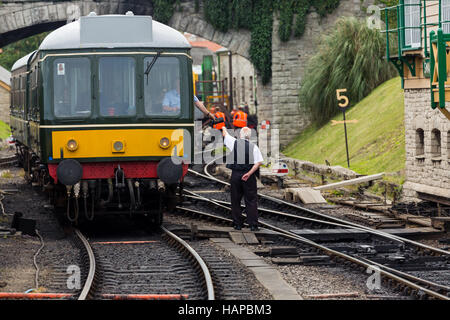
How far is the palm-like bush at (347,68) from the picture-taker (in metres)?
28.1

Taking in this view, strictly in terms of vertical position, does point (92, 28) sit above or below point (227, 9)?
below

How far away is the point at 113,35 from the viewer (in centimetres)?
1334

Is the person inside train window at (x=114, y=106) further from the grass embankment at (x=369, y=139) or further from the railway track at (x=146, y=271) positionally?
the grass embankment at (x=369, y=139)

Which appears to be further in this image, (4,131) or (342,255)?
(4,131)

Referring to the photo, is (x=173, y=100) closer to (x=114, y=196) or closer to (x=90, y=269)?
(x=114, y=196)

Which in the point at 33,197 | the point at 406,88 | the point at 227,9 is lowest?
the point at 33,197

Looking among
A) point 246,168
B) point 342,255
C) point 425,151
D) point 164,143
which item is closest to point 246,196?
A: point 246,168

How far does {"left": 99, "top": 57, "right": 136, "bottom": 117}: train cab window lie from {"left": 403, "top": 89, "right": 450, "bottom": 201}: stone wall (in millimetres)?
6136

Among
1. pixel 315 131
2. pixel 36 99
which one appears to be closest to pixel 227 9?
pixel 315 131

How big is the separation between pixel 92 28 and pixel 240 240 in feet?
12.4

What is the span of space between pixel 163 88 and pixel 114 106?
2.52 feet

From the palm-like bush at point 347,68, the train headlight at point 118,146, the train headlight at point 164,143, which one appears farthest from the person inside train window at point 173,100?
the palm-like bush at point 347,68
